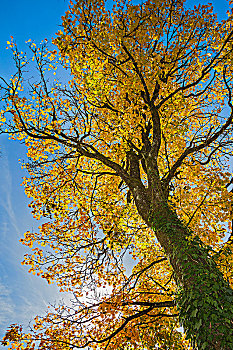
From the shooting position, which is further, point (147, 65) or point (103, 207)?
point (103, 207)

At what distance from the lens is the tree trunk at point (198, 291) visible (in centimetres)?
349

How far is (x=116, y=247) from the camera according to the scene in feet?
31.7

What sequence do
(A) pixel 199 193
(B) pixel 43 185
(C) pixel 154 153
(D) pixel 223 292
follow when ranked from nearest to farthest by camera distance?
(D) pixel 223 292 < (A) pixel 199 193 < (C) pixel 154 153 < (B) pixel 43 185

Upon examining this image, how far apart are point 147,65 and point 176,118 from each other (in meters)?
2.82

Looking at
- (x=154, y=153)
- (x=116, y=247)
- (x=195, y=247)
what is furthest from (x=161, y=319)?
(x=154, y=153)

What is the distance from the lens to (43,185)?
1019 cm

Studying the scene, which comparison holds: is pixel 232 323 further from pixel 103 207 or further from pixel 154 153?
pixel 103 207

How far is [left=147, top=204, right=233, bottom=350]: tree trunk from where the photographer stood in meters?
3.49

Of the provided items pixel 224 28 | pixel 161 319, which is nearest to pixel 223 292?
pixel 161 319

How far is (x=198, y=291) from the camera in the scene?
3963 millimetres

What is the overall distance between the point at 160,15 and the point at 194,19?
1553 millimetres

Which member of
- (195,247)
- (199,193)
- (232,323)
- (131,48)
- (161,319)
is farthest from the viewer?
(131,48)

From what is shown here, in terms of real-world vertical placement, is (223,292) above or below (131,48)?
below

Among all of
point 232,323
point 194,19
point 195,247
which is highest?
point 194,19
